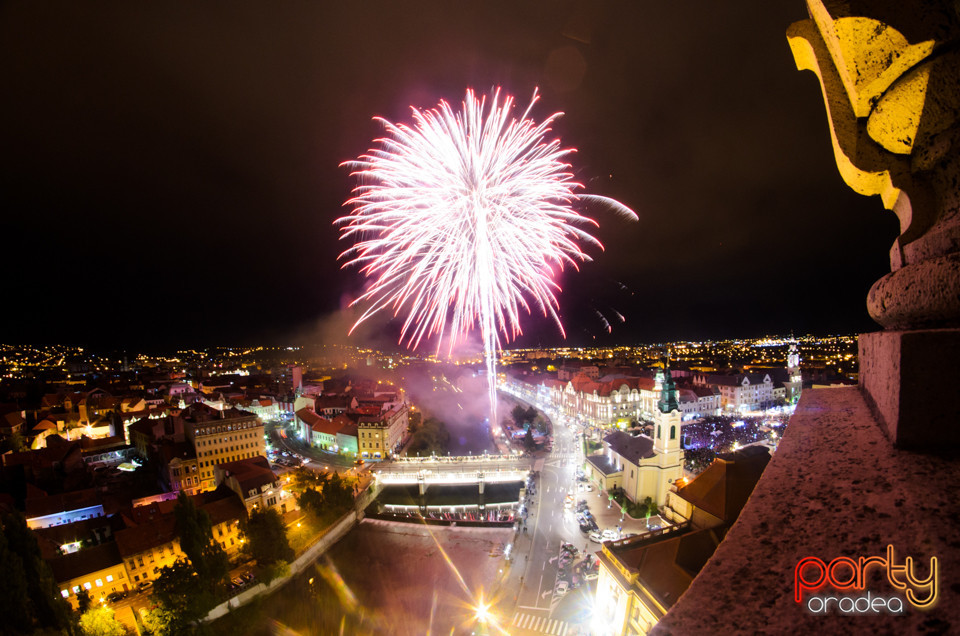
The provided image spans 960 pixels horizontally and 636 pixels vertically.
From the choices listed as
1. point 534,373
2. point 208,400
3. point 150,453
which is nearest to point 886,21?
point 150,453

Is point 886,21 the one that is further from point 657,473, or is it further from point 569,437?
point 569,437

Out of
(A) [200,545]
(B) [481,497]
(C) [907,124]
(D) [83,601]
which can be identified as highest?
(C) [907,124]

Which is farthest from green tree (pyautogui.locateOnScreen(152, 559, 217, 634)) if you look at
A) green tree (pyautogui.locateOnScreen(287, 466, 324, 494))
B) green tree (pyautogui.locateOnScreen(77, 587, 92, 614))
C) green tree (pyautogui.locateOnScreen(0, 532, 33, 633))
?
green tree (pyautogui.locateOnScreen(287, 466, 324, 494))

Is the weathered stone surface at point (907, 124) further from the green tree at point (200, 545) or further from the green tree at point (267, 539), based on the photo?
the green tree at point (267, 539)

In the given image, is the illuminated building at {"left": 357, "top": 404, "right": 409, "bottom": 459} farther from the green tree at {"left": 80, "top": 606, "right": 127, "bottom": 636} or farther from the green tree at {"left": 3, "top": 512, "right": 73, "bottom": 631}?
the green tree at {"left": 3, "top": 512, "right": 73, "bottom": 631}

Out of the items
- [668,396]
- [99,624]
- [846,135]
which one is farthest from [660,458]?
[99,624]

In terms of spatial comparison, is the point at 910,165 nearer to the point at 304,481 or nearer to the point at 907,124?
the point at 907,124
